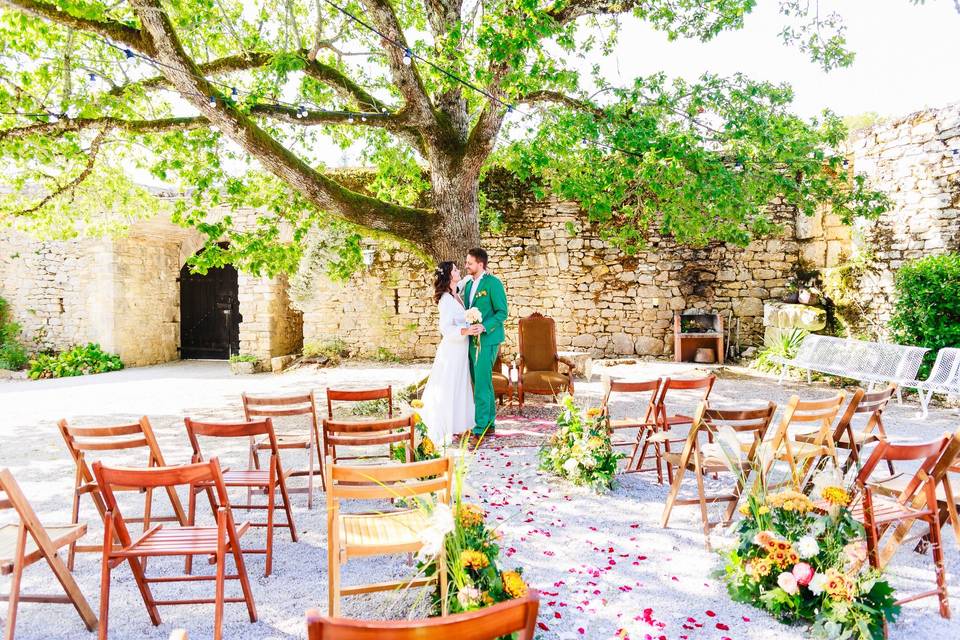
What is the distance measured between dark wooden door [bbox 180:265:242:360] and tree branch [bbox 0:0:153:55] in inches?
332

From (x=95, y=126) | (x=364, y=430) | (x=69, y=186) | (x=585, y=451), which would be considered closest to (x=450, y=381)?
(x=585, y=451)

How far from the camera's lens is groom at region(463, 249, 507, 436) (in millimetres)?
5363

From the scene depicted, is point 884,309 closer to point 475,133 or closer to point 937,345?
point 937,345

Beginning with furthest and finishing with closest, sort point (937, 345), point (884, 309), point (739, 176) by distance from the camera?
point (884, 309) < point (937, 345) < point (739, 176)

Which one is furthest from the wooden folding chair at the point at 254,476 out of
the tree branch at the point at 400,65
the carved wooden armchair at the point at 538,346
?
the carved wooden armchair at the point at 538,346

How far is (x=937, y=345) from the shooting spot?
6855 millimetres

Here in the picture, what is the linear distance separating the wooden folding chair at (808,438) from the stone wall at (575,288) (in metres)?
7.08

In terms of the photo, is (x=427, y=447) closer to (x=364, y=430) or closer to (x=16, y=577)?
(x=364, y=430)

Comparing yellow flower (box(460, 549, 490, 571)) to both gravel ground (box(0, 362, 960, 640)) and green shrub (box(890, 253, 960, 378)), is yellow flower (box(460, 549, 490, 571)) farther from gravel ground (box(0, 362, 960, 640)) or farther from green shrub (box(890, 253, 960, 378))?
green shrub (box(890, 253, 960, 378))

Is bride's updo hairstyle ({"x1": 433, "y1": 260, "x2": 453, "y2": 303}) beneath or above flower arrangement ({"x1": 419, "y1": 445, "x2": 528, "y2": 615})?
above

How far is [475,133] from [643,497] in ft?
13.0

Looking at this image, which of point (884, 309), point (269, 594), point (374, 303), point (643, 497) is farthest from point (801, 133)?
point (374, 303)

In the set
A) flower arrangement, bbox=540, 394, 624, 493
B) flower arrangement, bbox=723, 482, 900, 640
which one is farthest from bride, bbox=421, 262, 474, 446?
flower arrangement, bbox=723, 482, 900, 640

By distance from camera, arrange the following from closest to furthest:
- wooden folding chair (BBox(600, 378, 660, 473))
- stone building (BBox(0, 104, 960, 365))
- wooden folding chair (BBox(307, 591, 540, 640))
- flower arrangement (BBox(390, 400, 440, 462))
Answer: wooden folding chair (BBox(307, 591, 540, 640)), flower arrangement (BBox(390, 400, 440, 462)), wooden folding chair (BBox(600, 378, 660, 473)), stone building (BBox(0, 104, 960, 365))
